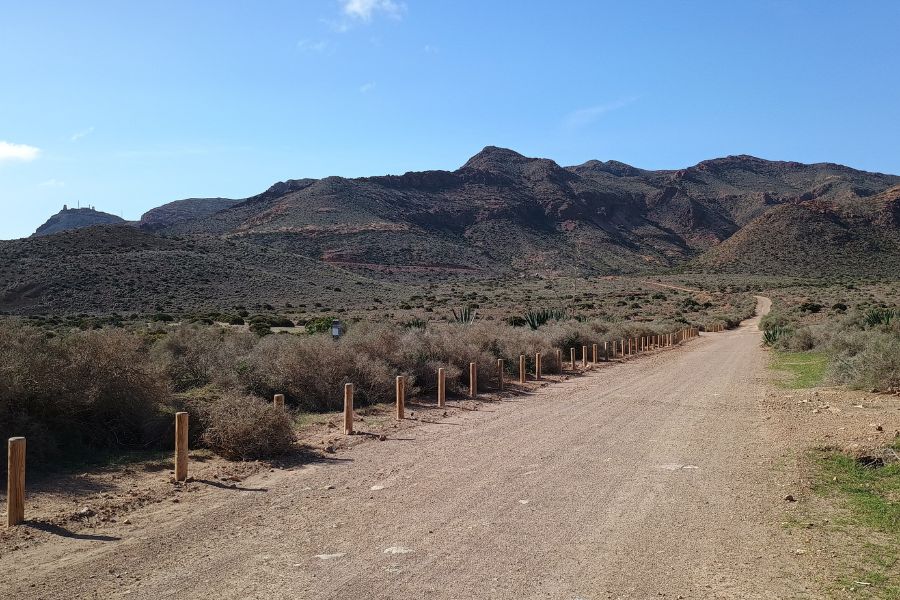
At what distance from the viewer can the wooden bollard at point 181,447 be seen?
349 inches

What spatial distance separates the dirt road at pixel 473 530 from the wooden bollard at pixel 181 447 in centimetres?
89

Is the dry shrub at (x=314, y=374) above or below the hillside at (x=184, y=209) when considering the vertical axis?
below

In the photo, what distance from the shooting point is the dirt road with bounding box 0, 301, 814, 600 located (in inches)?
215

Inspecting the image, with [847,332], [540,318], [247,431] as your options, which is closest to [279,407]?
[247,431]

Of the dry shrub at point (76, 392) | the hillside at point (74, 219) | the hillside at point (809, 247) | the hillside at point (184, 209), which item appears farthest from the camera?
the hillside at point (74, 219)

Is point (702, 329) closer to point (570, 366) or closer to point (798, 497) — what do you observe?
point (570, 366)

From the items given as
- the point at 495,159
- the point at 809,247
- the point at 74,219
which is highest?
the point at 495,159

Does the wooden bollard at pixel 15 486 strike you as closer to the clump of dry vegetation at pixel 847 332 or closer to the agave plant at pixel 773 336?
the clump of dry vegetation at pixel 847 332

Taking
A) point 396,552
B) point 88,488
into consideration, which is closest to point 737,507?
point 396,552

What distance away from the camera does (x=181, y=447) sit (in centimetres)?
895

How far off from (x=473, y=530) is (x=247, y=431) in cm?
476

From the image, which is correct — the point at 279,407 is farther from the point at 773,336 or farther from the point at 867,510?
the point at 773,336

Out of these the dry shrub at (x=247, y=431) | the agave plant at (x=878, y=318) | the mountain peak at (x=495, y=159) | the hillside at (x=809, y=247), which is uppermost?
the mountain peak at (x=495, y=159)

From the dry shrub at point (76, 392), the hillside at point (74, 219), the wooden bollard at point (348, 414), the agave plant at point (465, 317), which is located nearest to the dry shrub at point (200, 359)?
the dry shrub at point (76, 392)
